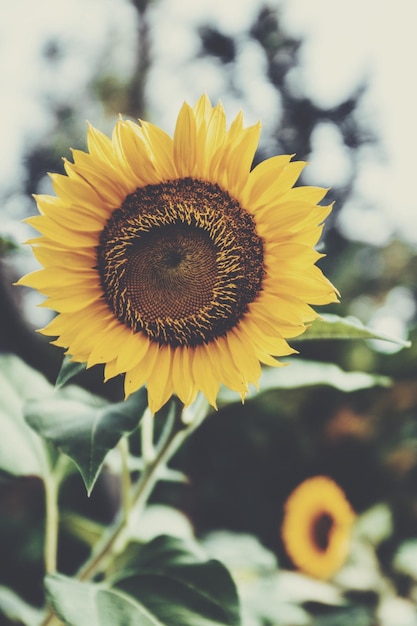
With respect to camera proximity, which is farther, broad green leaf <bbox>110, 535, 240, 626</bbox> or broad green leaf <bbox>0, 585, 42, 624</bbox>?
broad green leaf <bbox>0, 585, 42, 624</bbox>

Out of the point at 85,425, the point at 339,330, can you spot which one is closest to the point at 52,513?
the point at 85,425

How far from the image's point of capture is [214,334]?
1051 mm

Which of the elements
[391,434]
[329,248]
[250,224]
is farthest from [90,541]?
[329,248]

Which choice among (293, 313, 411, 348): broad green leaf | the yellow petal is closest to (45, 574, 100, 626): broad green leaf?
(293, 313, 411, 348): broad green leaf

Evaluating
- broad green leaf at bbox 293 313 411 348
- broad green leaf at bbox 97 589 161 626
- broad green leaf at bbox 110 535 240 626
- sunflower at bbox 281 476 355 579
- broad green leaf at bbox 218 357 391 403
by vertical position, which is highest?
sunflower at bbox 281 476 355 579

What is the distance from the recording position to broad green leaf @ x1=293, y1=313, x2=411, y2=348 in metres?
0.89

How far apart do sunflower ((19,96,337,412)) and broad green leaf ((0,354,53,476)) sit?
0.31 m

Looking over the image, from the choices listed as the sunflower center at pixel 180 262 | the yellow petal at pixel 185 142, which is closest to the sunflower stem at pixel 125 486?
the sunflower center at pixel 180 262

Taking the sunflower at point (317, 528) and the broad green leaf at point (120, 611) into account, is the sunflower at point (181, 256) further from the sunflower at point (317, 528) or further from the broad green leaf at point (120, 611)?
the sunflower at point (317, 528)

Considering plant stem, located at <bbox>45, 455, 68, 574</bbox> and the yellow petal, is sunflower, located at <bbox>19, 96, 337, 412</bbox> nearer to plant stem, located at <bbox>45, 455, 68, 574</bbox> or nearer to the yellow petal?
the yellow petal

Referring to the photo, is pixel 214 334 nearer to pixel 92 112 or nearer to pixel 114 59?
pixel 92 112

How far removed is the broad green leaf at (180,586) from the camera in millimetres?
912

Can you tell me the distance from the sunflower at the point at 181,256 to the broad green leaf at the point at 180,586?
1.00ft

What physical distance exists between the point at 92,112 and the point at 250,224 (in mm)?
6226
